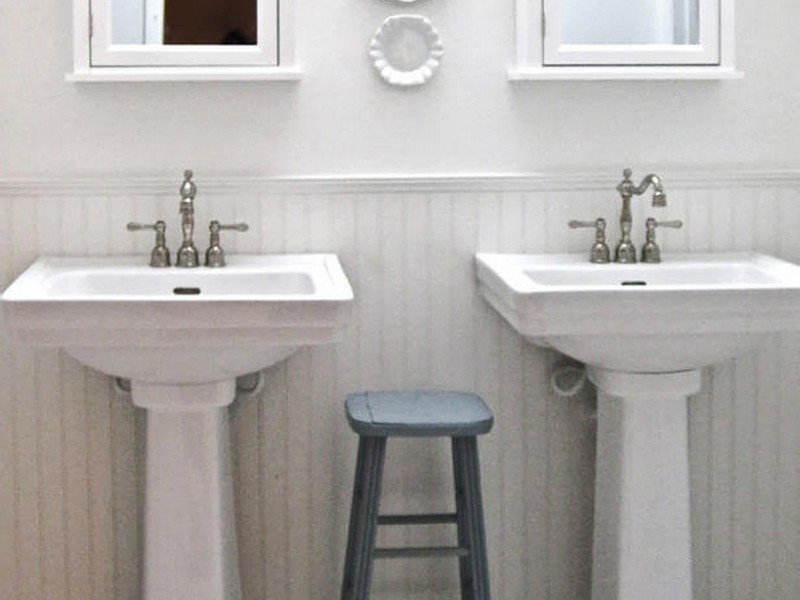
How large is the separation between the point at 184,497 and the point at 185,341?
40 cm

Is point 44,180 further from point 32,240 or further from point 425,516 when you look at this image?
point 425,516

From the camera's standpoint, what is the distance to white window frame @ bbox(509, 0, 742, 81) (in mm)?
2797

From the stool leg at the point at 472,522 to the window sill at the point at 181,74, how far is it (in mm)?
844

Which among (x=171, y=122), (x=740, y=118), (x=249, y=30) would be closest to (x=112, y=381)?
(x=171, y=122)

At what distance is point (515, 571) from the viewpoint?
2.92 metres

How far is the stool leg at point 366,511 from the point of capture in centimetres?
256

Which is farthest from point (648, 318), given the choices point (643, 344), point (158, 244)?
point (158, 244)

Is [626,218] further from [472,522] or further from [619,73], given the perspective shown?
[472,522]

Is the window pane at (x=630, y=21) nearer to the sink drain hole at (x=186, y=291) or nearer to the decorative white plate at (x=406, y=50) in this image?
the decorative white plate at (x=406, y=50)

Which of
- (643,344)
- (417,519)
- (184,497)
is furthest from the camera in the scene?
(417,519)

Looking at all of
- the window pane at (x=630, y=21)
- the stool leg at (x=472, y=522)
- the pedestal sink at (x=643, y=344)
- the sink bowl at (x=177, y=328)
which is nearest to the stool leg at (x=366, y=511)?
the stool leg at (x=472, y=522)

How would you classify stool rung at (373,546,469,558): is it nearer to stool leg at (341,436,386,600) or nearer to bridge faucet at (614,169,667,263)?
stool leg at (341,436,386,600)

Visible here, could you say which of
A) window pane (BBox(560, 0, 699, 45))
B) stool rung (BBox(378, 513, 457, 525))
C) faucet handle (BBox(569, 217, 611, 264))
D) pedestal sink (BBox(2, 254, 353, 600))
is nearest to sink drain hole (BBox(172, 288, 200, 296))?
pedestal sink (BBox(2, 254, 353, 600))

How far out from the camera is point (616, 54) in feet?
9.22
